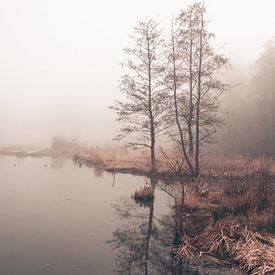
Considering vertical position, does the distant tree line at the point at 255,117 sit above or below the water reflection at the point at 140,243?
above

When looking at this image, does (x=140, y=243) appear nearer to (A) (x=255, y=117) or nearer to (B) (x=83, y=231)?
(B) (x=83, y=231)

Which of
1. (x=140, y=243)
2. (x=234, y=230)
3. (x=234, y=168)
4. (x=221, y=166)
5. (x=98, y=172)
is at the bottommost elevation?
(x=140, y=243)

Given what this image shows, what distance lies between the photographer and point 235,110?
45594mm

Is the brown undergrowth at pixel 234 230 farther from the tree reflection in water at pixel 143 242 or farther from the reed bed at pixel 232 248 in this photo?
the tree reflection in water at pixel 143 242

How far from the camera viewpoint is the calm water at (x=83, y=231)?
922 centimetres

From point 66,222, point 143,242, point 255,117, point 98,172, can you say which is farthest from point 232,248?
point 255,117

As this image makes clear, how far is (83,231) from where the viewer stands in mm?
12109

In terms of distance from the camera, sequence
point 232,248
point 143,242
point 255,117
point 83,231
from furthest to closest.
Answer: point 255,117
point 83,231
point 143,242
point 232,248

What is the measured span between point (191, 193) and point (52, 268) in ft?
25.4

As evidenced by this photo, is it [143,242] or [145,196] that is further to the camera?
[145,196]

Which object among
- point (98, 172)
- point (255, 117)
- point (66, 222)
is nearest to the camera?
point (66, 222)

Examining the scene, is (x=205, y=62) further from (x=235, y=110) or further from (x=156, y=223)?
(x=235, y=110)

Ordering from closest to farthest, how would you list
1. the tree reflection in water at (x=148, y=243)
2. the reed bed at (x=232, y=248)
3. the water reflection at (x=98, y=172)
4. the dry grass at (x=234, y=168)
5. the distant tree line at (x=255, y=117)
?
1. the reed bed at (x=232, y=248)
2. the tree reflection in water at (x=148, y=243)
3. the dry grass at (x=234, y=168)
4. the water reflection at (x=98, y=172)
5. the distant tree line at (x=255, y=117)

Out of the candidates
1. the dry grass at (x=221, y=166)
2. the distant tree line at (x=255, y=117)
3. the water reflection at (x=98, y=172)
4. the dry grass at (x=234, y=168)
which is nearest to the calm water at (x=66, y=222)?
the water reflection at (x=98, y=172)
